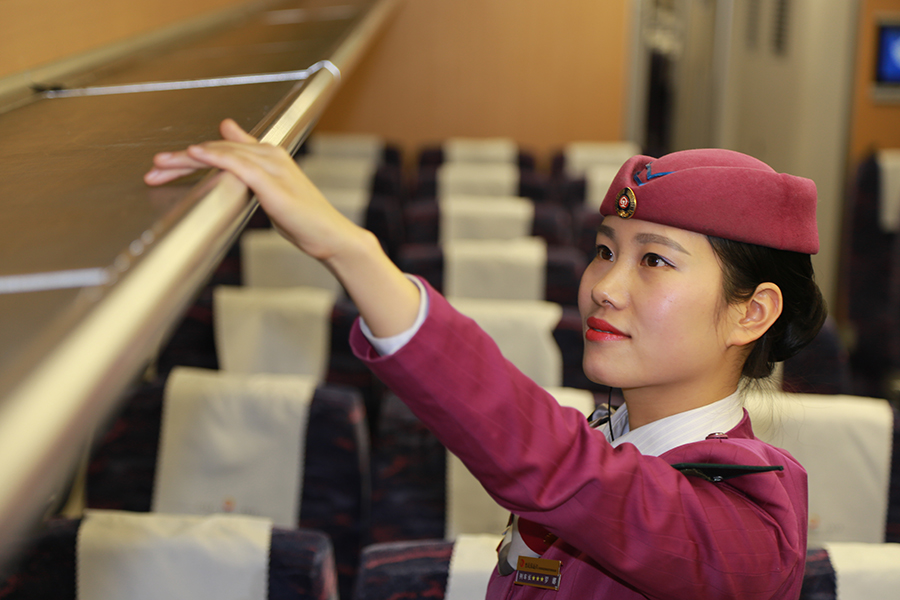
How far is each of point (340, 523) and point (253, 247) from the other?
5.60ft

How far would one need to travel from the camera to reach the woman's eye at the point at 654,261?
2.99ft

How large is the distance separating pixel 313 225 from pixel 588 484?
12.7 inches

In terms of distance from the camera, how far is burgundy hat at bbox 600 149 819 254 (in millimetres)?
→ 895

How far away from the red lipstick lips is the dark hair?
0.13 meters

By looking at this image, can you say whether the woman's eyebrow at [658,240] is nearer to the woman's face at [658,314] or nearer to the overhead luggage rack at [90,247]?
the woman's face at [658,314]

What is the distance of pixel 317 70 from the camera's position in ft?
4.64

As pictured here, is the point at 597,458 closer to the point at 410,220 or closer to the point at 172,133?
the point at 172,133

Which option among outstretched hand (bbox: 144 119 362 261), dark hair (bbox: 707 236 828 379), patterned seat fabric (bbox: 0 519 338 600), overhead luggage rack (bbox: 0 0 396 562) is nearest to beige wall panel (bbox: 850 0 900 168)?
dark hair (bbox: 707 236 828 379)

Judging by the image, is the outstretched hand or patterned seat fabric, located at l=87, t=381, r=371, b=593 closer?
the outstretched hand

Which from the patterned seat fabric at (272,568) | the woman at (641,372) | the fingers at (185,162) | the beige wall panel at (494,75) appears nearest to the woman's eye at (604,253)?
the woman at (641,372)

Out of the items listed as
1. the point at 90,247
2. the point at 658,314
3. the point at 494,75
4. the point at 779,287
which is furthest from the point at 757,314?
the point at 494,75

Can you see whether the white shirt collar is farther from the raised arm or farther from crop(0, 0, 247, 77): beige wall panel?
crop(0, 0, 247, 77): beige wall panel

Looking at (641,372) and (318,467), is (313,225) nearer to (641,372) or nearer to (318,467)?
(641,372)

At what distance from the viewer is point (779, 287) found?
0.96 m
